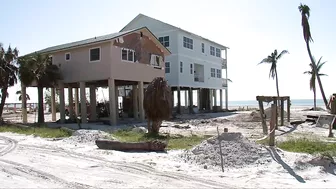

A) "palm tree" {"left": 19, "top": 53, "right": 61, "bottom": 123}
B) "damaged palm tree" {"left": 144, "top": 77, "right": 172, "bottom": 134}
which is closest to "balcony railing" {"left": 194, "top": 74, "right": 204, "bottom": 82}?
"palm tree" {"left": 19, "top": 53, "right": 61, "bottom": 123}

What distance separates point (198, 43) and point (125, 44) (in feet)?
54.1

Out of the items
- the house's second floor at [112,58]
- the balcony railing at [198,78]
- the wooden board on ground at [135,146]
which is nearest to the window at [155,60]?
the house's second floor at [112,58]

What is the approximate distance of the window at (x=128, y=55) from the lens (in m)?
26.7

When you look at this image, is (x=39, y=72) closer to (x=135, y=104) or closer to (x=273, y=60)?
(x=135, y=104)

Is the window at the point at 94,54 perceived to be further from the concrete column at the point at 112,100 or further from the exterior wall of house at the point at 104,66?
the concrete column at the point at 112,100

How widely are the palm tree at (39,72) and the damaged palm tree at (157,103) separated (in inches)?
503

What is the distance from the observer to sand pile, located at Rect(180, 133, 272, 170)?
9.20m

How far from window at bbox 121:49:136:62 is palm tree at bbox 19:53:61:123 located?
5.78 m

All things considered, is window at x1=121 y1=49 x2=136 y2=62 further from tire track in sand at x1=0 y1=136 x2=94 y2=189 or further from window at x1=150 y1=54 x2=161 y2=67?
tire track in sand at x1=0 y1=136 x2=94 y2=189

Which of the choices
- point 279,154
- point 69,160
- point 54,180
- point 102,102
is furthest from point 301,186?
point 102,102

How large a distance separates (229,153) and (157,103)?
7.29 metres

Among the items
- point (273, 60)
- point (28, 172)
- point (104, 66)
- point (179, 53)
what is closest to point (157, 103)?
point (28, 172)

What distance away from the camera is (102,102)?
121ft

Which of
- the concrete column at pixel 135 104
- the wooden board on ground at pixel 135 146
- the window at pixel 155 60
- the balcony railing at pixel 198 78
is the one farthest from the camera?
the balcony railing at pixel 198 78
